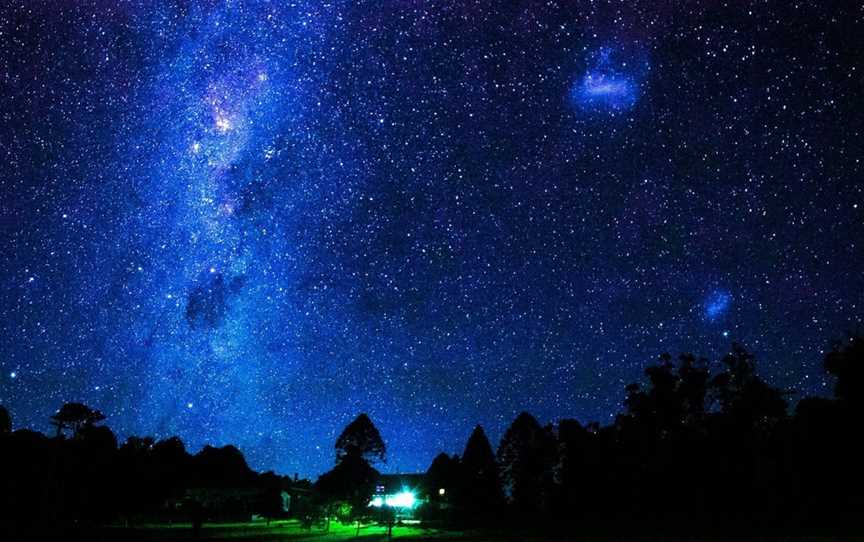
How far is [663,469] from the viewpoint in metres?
49.6

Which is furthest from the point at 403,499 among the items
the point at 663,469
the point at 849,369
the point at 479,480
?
the point at 849,369

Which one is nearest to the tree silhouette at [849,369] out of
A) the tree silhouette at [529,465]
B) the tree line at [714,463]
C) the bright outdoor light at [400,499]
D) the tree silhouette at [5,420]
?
the tree line at [714,463]

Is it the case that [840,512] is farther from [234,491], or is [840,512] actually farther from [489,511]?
[234,491]

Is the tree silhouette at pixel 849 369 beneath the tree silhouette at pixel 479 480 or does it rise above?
above

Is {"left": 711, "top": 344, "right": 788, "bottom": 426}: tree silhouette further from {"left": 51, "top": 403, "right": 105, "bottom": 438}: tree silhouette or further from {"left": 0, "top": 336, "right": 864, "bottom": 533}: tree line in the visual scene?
{"left": 51, "top": 403, "right": 105, "bottom": 438}: tree silhouette

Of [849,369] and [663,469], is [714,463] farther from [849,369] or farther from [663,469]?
[849,369]

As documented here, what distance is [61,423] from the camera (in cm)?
3859

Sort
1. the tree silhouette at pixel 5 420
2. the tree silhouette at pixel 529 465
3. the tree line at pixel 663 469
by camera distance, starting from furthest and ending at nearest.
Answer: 1. the tree silhouette at pixel 529 465
2. the tree silhouette at pixel 5 420
3. the tree line at pixel 663 469

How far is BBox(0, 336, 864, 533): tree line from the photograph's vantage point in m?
42.3

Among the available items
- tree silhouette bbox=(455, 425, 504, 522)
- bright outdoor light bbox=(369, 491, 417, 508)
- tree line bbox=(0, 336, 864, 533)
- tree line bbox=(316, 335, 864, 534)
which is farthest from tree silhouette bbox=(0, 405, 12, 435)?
bright outdoor light bbox=(369, 491, 417, 508)

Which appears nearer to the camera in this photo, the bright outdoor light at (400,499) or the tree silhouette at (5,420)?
the tree silhouette at (5,420)

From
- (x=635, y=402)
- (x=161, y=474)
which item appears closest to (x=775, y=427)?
(x=635, y=402)

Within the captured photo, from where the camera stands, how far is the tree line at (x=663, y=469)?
4228 centimetres

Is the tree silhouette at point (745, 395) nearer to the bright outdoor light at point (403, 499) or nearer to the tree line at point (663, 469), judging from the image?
the tree line at point (663, 469)
